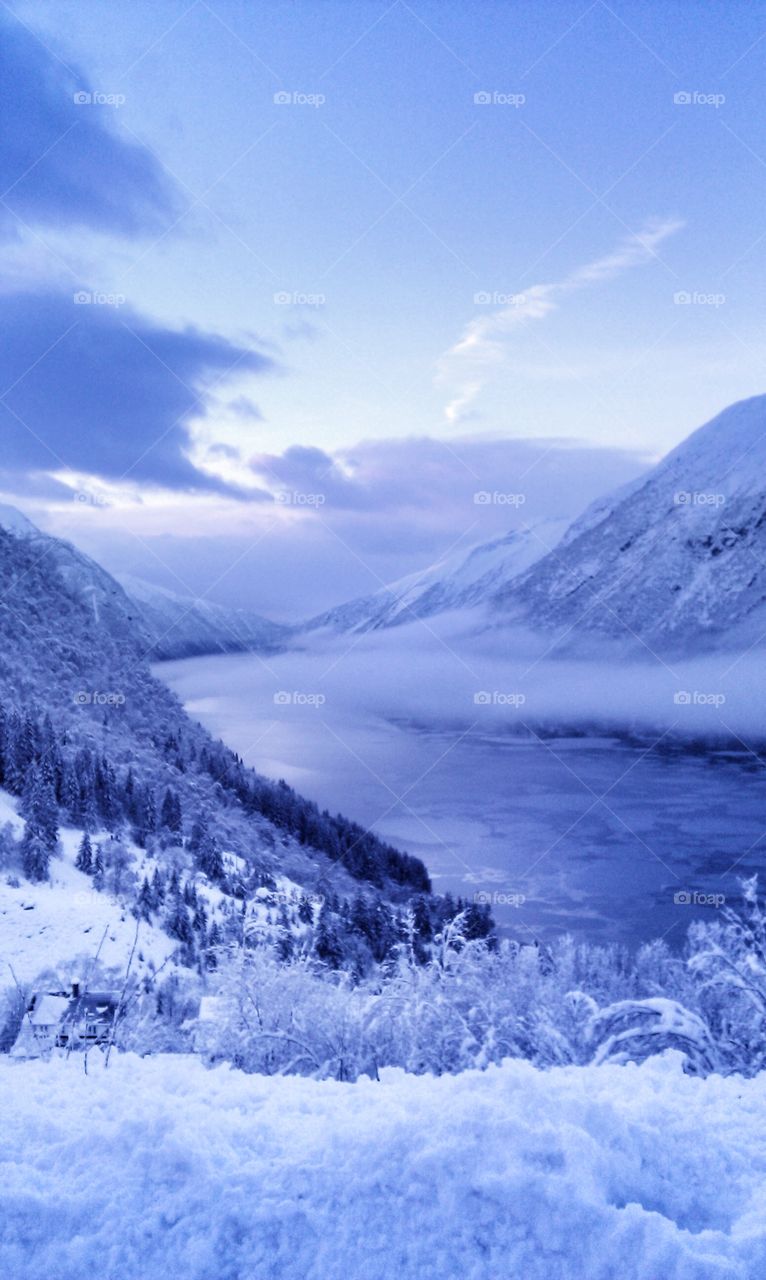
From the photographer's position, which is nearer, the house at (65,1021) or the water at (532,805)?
the house at (65,1021)

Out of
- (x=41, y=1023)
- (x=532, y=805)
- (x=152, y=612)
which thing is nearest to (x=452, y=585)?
(x=532, y=805)

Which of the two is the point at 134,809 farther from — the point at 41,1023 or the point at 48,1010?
the point at 41,1023

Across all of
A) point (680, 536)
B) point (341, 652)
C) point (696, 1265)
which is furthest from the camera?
point (680, 536)

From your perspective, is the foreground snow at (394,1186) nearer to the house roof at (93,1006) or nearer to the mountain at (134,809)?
the house roof at (93,1006)

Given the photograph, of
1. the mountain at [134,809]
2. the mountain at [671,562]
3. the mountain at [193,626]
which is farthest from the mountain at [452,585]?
the mountain at [134,809]

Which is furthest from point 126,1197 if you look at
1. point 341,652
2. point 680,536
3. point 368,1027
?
point 680,536

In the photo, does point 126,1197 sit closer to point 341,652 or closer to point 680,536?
point 341,652

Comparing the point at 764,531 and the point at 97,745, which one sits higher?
the point at 764,531
